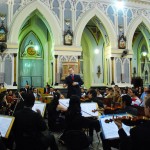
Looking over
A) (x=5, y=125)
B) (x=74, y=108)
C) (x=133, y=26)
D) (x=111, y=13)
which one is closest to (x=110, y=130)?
(x=74, y=108)

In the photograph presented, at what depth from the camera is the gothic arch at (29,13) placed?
14.6 metres

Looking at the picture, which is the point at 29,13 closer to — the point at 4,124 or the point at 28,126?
the point at 4,124

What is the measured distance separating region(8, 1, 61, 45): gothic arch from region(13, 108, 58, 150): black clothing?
Answer: 11.7m

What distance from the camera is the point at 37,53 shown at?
18.7 m

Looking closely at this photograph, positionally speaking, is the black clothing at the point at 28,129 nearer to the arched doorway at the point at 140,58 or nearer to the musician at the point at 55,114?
the musician at the point at 55,114

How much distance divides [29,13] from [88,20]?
13.5 ft

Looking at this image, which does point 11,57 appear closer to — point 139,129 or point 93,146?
point 93,146

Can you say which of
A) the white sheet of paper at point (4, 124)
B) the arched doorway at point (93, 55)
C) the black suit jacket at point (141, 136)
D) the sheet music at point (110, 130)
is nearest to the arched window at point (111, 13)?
the arched doorway at point (93, 55)

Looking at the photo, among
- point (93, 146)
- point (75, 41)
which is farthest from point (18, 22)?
point (93, 146)

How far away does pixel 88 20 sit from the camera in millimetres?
16172

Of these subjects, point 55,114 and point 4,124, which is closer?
point 4,124

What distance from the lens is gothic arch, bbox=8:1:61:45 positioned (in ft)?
47.9

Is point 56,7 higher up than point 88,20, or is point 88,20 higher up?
point 56,7

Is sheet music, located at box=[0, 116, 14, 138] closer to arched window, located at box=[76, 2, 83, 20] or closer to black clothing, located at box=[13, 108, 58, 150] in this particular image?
black clothing, located at box=[13, 108, 58, 150]
